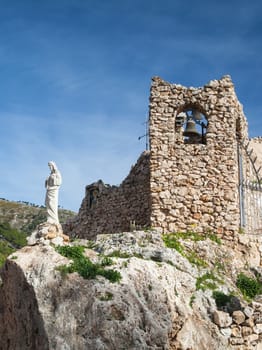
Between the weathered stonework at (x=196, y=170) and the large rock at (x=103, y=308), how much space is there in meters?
2.71

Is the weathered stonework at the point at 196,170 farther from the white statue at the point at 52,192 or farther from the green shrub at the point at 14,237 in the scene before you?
the green shrub at the point at 14,237

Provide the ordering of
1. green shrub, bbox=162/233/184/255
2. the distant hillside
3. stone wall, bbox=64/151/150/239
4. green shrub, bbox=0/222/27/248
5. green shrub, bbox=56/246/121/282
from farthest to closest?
1. the distant hillside
2. green shrub, bbox=0/222/27/248
3. stone wall, bbox=64/151/150/239
4. green shrub, bbox=162/233/184/255
5. green shrub, bbox=56/246/121/282

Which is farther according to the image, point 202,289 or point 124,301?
point 202,289

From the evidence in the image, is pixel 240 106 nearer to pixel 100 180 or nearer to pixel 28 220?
pixel 100 180

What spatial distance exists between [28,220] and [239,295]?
7110 cm

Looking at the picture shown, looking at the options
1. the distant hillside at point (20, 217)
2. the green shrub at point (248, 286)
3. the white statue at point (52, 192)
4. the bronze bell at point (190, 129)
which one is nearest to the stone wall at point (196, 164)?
the bronze bell at point (190, 129)

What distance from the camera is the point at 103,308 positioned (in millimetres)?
13922

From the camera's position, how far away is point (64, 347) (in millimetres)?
13195

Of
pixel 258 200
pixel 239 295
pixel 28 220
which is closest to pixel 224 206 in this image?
pixel 258 200

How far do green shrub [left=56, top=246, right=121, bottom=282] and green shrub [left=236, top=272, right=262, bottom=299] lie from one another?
15.1 feet

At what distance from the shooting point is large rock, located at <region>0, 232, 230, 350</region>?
13594 millimetres

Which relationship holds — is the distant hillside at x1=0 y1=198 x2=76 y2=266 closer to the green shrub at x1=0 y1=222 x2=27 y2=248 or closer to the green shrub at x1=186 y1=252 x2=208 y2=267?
the green shrub at x1=0 y1=222 x2=27 y2=248

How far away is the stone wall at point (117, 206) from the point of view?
66.8ft

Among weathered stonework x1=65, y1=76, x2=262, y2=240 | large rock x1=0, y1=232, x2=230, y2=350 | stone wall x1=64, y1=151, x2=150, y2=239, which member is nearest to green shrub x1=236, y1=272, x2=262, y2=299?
weathered stonework x1=65, y1=76, x2=262, y2=240
